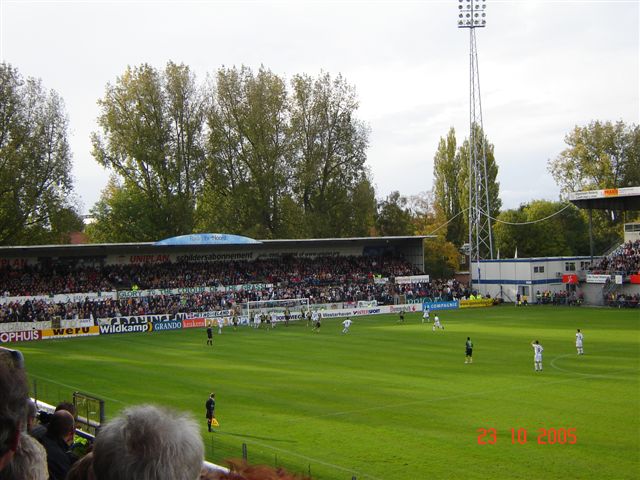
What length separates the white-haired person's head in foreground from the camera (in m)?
2.88

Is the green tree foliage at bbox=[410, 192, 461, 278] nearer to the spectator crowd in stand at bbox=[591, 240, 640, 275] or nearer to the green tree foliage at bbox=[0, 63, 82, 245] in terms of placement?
the spectator crowd in stand at bbox=[591, 240, 640, 275]

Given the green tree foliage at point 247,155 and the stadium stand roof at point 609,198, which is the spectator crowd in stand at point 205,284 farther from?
the stadium stand roof at point 609,198

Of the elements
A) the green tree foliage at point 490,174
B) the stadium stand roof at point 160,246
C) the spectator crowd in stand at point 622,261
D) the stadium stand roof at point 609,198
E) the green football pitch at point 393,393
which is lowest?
the green football pitch at point 393,393

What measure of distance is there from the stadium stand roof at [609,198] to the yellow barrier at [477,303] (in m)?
13.3

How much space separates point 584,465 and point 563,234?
78893 mm

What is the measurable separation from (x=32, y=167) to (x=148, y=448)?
2531 inches

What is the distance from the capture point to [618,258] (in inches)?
2638

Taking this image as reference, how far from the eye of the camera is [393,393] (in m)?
25.5

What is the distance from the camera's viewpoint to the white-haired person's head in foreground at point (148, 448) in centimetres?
288

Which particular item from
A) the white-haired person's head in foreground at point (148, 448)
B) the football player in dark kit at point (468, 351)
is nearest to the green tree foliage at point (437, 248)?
the football player in dark kit at point (468, 351)
